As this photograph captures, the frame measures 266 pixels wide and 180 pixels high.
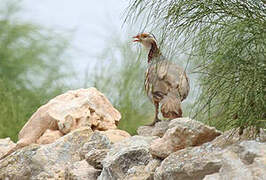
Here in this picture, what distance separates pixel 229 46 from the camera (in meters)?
2.50

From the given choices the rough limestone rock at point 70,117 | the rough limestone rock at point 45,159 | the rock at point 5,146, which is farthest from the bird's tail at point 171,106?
the rock at point 5,146

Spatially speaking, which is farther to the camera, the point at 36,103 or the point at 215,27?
the point at 36,103

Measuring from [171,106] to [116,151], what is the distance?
→ 1.86ft

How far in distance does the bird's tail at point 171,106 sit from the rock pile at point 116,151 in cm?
7

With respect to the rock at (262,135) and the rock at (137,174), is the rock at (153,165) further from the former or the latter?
the rock at (262,135)

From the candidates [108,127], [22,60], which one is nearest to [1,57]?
[22,60]

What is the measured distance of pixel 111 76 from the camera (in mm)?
6004

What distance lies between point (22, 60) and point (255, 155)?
18.8 ft

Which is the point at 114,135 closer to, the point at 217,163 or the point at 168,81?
the point at 168,81

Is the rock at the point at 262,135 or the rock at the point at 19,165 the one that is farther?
the rock at the point at 19,165

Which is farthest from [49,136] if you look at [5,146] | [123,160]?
[123,160]

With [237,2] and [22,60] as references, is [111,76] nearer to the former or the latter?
[22,60]

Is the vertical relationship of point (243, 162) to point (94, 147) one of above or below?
above

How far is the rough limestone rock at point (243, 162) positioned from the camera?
6.90 ft
